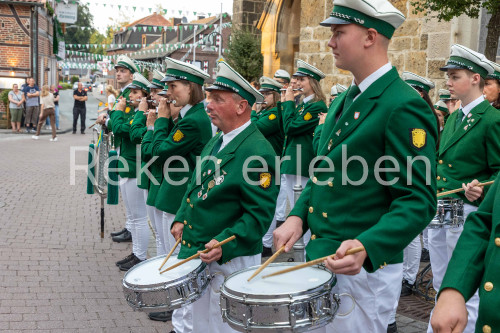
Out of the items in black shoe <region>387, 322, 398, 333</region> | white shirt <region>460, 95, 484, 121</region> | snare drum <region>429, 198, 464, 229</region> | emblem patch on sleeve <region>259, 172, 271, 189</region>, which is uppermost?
white shirt <region>460, 95, 484, 121</region>

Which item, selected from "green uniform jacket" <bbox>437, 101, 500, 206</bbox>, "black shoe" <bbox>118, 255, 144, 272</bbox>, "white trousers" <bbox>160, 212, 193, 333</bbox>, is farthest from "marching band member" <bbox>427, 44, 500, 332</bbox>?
"black shoe" <bbox>118, 255, 144, 272</bbox>

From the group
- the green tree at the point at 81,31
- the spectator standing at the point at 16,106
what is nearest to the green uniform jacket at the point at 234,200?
the spectator standing at the point at 16,106

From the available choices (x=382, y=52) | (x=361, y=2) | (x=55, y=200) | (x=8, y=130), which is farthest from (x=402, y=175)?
(x=8, y=130)

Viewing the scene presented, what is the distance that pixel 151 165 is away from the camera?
596 cm

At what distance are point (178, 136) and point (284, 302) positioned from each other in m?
2.68

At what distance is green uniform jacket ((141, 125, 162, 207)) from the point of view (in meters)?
5.34

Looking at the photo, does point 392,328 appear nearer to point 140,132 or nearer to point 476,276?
point 476,276

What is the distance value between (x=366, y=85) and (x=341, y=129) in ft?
0.74

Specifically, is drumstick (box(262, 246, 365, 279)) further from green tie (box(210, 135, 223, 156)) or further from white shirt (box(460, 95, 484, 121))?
white shirt (box(460, 95, 484, 121))

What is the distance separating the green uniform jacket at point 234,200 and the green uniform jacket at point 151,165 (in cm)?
148

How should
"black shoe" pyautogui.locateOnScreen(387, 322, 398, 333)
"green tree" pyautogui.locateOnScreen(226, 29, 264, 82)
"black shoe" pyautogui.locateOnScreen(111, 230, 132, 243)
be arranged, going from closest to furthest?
"black shoe" pyautogui.locateOnScreen(387, 322, 398, 333)
"black shoe" pyautogui.locateOnScreen(111, 230, 132, 243)
"green tree" pyautogui.locateOnScreen(226, 29, 264, 82)

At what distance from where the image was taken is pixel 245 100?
395 centimetres

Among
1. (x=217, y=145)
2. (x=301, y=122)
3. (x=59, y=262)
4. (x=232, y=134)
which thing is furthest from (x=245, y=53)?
(x=232, y=134)

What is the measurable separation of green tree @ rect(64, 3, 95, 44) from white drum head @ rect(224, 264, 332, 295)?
104 metres
